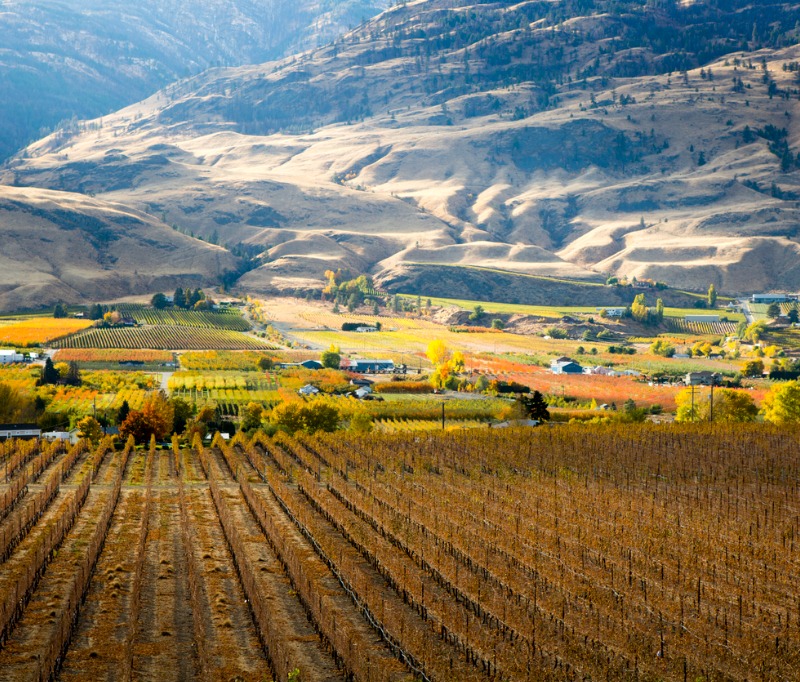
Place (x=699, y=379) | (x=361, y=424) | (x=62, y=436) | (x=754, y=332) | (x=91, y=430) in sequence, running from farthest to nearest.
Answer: (x=754, y=332), (x=699, y=379), (x=361, y=424), (x=62, y=436), (x=91, y=430)

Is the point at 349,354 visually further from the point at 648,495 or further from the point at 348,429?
the point at 648,495

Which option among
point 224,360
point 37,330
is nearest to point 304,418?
point 224,360

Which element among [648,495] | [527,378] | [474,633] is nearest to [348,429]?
[648,495]

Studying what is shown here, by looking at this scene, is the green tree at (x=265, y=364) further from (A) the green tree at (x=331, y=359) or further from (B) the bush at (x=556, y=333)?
(B) the bush at (x=556, y=333)

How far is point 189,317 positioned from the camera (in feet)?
576

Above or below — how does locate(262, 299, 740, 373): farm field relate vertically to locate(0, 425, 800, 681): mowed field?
above

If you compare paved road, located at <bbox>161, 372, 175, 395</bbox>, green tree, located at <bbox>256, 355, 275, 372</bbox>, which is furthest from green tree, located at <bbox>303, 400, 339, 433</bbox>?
green tree, located at <bbox>256, 355, 275, 372</bbox>

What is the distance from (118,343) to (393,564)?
116599 mm

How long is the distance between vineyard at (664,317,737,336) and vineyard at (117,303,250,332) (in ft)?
263

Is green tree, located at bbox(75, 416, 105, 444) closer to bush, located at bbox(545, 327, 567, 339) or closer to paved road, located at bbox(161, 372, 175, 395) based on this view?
paved road, located at bbox(161, 372, 175, 395)

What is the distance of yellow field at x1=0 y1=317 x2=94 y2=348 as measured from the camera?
5610 inches

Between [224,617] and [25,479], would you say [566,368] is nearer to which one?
[25,479]

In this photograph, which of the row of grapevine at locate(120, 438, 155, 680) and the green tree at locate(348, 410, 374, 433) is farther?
the green tree at locate(348, 410, 374, 433)

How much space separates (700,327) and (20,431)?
13915cm
